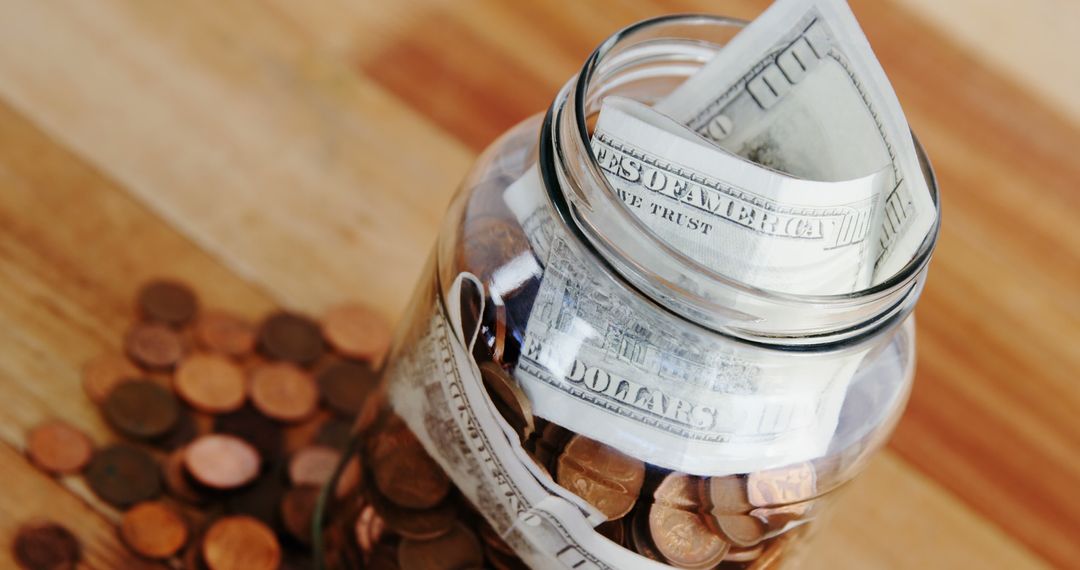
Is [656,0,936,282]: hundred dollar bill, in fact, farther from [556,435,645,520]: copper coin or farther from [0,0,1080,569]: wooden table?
[0,0,1080,569]: wooden table

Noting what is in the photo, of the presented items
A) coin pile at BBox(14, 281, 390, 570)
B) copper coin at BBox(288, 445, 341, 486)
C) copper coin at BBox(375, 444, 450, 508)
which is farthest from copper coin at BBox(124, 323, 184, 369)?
copper coin at BBox(375, 444, 450, 508)

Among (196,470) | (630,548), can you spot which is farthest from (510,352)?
(196,470)

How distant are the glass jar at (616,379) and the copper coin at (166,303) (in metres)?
0.26

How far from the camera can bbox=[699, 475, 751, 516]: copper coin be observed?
0.45m

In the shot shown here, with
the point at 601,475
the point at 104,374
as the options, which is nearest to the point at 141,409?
the point at 104,374

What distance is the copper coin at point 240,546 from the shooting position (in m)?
0.64

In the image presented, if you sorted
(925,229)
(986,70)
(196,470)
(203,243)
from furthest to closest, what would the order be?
(986,70)
(203,243)
(196,470)
(925,229)

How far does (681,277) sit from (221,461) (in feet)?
1.24

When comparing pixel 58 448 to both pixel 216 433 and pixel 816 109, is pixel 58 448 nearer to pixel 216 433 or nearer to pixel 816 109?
pixel 216 433

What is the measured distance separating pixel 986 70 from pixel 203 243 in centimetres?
68

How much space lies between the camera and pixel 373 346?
75 cm

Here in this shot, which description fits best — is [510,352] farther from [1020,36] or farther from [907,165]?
[1020,36]

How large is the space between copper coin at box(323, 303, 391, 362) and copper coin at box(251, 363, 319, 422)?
3 cm

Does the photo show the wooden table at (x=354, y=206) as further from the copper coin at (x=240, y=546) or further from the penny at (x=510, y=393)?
the penny at (x=510, y=393)
